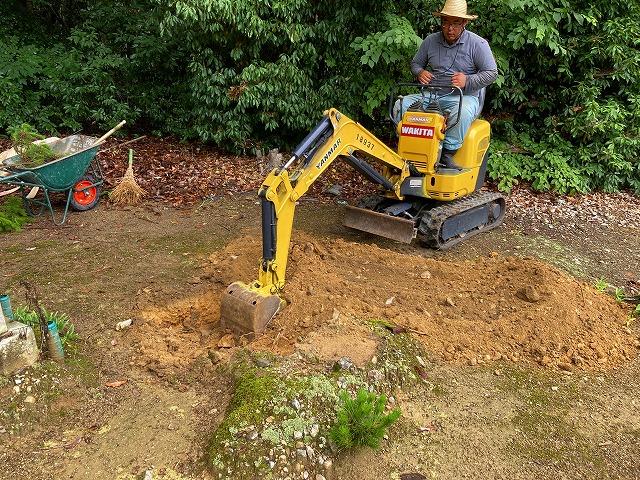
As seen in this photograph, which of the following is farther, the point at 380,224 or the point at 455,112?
the point at 380,224

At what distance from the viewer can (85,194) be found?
7.20 metres

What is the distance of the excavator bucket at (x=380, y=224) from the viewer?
19.2ft

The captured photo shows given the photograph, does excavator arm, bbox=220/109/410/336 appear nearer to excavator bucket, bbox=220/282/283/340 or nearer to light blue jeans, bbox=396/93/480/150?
excavator bucket, bbox=220/282/283/340

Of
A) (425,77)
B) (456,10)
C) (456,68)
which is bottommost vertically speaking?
(425,77)

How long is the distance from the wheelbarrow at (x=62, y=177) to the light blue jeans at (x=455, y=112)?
12.6 ft

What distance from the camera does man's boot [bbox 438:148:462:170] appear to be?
613cm

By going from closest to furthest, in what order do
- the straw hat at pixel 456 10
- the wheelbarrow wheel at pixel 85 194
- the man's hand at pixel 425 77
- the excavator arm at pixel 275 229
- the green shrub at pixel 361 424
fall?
the green shrub at pixel 361 424 < the excavator arm at pixel 275 229 < the straw hat at pixel 456 10 < the man's hand at pixel 425 77 < the wheelbarrow wheel at pixel 85 194

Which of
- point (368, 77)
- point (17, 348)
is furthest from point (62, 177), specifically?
point (368, 77)

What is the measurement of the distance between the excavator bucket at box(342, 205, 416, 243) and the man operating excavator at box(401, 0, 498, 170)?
86 centimetres

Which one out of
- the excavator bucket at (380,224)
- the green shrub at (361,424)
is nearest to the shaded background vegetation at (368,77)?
the excavator bucket at (380,224)

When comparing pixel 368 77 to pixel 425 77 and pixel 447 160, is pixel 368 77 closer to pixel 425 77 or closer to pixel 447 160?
pixel 425 77

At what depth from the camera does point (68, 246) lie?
19.9 ft

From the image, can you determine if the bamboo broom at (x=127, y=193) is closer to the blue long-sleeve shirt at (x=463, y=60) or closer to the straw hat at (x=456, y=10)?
the blue long-sleeve shirt at (x=463, y=60)

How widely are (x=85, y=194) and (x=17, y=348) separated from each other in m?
3.97
